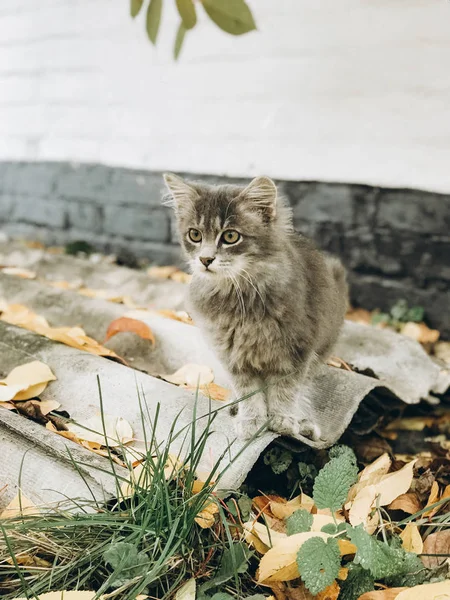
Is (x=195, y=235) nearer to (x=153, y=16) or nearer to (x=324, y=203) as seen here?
(x=153, y=16)

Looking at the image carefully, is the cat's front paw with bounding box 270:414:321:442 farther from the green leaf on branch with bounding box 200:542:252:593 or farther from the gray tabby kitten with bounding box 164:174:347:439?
→ the green leaf on branch with bounding box 200:542:252:593

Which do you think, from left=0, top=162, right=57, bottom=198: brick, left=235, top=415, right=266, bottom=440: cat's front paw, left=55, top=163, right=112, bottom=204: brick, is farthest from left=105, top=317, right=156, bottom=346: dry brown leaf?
left=0, top=162, right=57, bottom=198: brick

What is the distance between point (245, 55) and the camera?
3824mm

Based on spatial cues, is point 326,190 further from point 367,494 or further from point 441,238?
point 367,494

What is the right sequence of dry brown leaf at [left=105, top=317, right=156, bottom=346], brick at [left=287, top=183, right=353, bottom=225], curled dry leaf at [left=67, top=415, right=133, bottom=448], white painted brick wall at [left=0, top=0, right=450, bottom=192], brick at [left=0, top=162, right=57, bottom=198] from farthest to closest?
brick at [left=0, top=162, right=57, bottom=198], brick at [left=287, top=183, right=353, bottom=225], white painted brick wall at [left=0, top=0, right=450, bottom=192], dry brown leaf at [left=105, top=317, right=156, bottom=346], curled dry leaf at [left=67, top=415, right=133, bottom=448]

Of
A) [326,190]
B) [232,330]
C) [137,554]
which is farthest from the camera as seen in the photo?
[326,190]

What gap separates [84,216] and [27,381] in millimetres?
2954

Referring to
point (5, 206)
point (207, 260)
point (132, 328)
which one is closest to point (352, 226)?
point (132, 328)

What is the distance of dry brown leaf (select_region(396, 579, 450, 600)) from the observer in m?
1.45

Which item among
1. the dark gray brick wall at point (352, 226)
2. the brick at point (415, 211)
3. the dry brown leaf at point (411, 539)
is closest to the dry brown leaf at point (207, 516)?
the dry brown leaf at point (411, 539)

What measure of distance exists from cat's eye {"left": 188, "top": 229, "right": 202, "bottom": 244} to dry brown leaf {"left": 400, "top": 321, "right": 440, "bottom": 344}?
170cm

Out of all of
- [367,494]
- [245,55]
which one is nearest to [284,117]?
[245,55]

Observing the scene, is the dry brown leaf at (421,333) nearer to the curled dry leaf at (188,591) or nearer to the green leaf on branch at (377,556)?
the green leaf on branch at (377,556)

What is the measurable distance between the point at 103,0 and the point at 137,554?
4077mm
